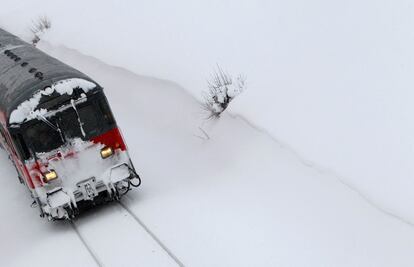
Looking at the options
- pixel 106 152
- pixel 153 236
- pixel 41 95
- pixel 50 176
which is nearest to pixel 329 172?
pixel 153 236

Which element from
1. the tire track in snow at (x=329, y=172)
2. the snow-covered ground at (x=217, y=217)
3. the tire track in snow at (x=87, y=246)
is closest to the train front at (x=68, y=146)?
the tire track in snow at (x=87, y=246)

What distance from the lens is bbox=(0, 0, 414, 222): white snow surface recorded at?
32.2 ft

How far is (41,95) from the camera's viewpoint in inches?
442

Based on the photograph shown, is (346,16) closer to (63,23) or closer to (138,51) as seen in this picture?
(138,51)

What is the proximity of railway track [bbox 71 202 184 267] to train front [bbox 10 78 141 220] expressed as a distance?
53cm

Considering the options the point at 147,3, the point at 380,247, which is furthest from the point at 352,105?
the point at 147,3

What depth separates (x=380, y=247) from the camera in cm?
871

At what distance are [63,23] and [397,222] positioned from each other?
2136 centimetres

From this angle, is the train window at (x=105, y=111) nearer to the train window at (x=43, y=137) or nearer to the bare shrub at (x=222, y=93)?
the train window at (x=43, y=137)

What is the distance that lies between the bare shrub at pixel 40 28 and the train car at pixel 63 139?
16.4m

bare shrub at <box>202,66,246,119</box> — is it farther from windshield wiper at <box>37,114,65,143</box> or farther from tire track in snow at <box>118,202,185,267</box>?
windshield wiper at <box>37,114,65,143</box>

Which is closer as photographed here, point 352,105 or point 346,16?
point 352,105

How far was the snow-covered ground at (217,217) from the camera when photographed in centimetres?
921

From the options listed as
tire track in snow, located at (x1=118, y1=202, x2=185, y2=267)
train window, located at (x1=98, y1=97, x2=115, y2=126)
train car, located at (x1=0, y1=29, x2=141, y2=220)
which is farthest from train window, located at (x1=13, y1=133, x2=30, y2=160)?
tire track in snow, located at (x1=118, y1=202, x2=185, y2=267)
